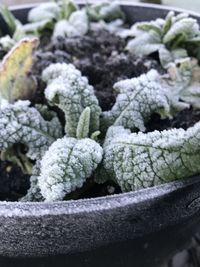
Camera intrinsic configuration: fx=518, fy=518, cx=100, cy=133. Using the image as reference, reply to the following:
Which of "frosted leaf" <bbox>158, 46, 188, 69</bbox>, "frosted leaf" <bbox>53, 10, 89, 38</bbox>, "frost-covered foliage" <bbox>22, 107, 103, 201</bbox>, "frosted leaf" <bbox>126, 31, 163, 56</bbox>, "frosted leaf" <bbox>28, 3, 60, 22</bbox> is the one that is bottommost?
"frosted leaf" <bbox>158, 46, 188, 69</bbox>

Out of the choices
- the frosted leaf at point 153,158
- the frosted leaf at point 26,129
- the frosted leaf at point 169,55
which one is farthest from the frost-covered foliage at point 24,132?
the frosted leaf at point 169,55

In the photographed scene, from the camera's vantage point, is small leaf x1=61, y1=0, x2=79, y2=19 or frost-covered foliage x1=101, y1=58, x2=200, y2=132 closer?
frost-covered foliage x1=101, y1=58, x2=200, y2=132

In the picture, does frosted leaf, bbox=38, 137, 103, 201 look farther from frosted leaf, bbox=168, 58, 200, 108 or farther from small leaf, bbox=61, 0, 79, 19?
small leaf, bbox=61, 0, 79, 19

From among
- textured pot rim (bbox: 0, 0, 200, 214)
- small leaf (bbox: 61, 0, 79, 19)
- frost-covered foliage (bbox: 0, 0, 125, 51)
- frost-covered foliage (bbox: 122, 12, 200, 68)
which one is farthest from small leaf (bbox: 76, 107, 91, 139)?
small leaf (bbox: 61, 0, 79, 19)

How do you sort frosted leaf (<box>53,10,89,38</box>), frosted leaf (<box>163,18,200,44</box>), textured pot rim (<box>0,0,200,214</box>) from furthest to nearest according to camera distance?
1. frosted leaf (<box>53,10,89,38</box>)
2. frosted leaf (<box>163,18,200,44</box>)
3. textured pot rim (<box>0,0,200,214</box>)

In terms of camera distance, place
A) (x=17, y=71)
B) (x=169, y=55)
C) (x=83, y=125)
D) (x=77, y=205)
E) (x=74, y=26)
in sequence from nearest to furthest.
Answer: (x=77, y=205) < (x=83, y=125) < (x=17, y=71) < (x=169, y=55) < (x=74, y=26)

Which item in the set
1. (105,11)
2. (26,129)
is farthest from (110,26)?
(26,129)

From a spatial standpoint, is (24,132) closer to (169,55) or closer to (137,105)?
(137,105)
